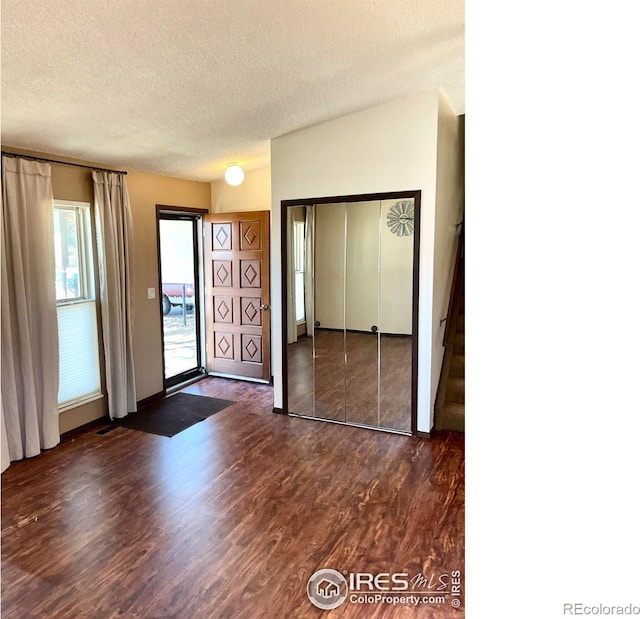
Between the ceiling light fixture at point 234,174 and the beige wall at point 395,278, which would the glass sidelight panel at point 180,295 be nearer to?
the ceiling light fixture at point 234,174

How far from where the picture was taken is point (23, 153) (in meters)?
3.44

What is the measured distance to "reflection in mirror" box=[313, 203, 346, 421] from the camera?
160 inches

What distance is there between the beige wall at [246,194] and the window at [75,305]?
182cm

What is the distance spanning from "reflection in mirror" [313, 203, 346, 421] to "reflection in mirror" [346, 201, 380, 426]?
7cm

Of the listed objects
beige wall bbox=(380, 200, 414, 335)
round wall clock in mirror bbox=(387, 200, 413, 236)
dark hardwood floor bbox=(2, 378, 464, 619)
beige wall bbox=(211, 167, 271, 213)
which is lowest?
dark hardwood floor bbox=(2, 378, 464, 619)

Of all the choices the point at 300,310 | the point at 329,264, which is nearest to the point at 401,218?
the point at 329,264

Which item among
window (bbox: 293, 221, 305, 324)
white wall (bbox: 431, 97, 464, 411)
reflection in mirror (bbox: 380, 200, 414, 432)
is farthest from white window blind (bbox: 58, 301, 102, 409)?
white wall (bbox: 431, 97, 464, 411)

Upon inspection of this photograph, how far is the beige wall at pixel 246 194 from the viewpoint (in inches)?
208

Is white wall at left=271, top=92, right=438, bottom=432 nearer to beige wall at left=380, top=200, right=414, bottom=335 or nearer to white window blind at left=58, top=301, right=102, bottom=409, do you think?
beige wall at left=380, top=200, right=414, bottom=335

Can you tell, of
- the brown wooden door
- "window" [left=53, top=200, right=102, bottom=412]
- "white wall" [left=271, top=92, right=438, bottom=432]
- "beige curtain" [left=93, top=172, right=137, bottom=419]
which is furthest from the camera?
the brown wooden door

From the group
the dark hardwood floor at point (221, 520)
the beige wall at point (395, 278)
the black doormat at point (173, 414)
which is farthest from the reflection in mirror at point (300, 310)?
the black doormat at point (173, 414)
